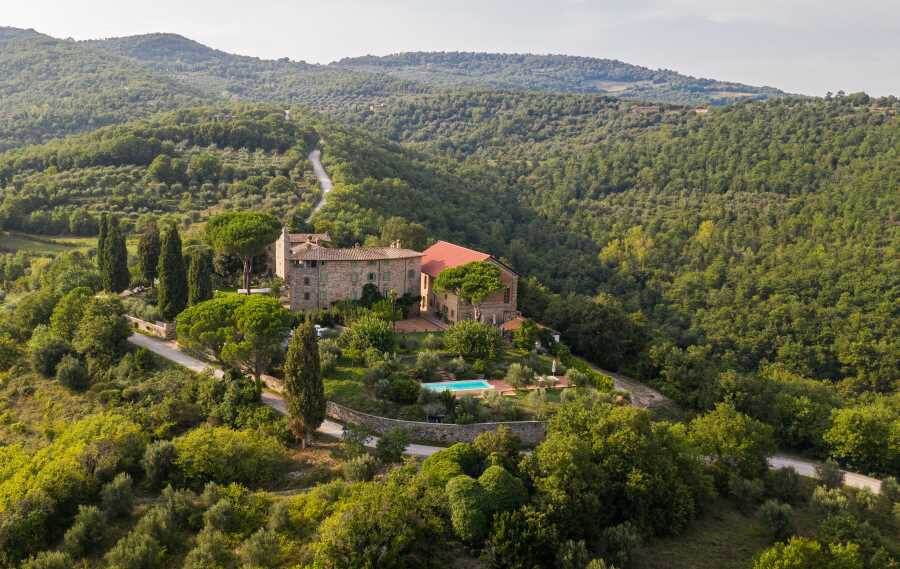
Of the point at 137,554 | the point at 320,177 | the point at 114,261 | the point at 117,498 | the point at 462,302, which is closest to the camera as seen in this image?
the point at 137,554

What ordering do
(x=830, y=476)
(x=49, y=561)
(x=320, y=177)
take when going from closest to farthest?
1. (x=49, y=561)
2. (x=830, y=476)
3. (x=320, y=177)

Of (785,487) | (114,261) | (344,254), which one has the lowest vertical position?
(785,487)

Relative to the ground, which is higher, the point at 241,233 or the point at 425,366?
the point at 241,233

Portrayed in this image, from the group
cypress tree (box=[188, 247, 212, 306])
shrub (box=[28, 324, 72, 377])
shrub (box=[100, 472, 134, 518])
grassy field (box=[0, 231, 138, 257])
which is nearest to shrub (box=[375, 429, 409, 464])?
shrub (box=[100, 472, 134, 518])

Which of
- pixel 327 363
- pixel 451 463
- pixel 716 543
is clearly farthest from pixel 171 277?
pixel 716 543

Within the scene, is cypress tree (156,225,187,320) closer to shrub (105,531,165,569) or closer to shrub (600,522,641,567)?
shrub (105,531,165,569)

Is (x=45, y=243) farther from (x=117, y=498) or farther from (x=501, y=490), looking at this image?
(x=501, y=490)
